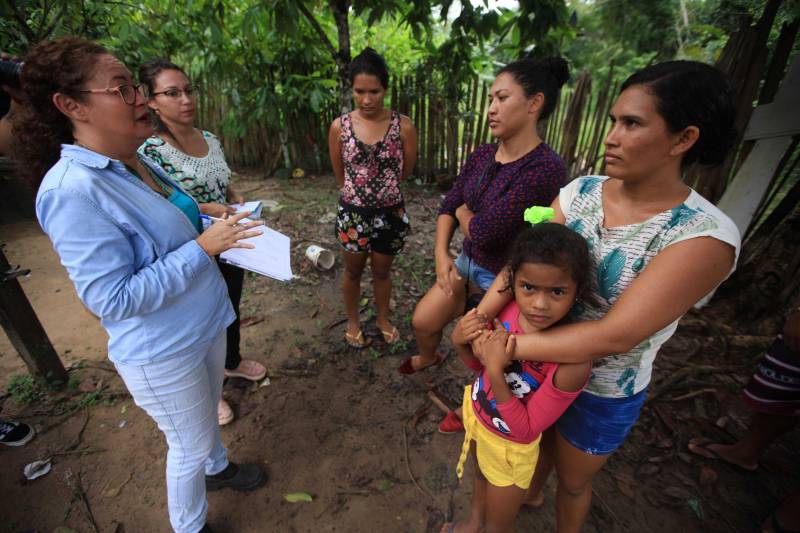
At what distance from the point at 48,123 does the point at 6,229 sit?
18.4ft

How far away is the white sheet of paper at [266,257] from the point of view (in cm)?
166

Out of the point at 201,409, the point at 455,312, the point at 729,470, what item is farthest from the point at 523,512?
the point at 201,409

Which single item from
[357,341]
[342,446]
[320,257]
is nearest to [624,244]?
[342,446]

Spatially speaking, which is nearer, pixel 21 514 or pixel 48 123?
pixel 48 123

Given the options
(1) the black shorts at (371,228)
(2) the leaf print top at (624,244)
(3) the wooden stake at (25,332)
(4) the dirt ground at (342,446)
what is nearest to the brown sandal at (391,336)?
(4) the dirt ground at (342,446)

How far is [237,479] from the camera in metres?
2.11

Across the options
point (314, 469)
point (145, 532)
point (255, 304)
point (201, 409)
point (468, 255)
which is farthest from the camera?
point (255, 304)

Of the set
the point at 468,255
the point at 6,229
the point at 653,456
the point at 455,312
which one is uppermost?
the point at 468,255

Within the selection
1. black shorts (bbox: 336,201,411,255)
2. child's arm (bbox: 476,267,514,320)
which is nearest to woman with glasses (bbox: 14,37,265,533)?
child's arm (bbox: 476,267,514,320)

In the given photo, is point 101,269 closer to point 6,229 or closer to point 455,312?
point 455,312

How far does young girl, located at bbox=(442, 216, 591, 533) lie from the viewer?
3.92ft

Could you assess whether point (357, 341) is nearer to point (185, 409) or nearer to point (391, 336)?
point (391, 336)

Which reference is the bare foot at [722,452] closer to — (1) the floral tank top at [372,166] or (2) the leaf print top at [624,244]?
(2) the leaf print top at [624,244]

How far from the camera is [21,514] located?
2.00m
